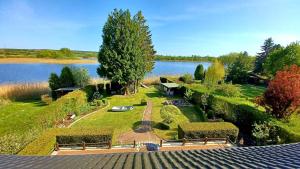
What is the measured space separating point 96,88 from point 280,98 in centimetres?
3450

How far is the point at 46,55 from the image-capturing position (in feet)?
395

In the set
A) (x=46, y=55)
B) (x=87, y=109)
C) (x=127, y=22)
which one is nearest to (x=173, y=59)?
(x=46, y=55)

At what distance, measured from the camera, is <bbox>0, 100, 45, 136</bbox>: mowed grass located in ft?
66.0

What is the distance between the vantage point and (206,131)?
21.9 meters

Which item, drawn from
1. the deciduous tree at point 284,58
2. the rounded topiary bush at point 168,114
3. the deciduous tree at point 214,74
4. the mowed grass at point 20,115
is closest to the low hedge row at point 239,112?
the rounded topiary bush at point 168,114

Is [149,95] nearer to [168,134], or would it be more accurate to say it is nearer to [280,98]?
[168,134]

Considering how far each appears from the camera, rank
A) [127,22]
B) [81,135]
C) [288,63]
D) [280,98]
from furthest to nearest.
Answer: [288,63], [127,22], [280,98], [81,135]

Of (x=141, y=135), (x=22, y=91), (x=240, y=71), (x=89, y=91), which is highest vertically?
(x=240, y=71)

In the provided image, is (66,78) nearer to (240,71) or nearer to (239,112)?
(239,112)

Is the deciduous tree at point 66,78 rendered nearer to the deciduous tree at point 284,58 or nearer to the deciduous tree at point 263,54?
the deciduous tree at point 284,58

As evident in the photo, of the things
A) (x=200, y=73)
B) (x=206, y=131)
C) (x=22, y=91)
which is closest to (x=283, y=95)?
(x=206, y=131)

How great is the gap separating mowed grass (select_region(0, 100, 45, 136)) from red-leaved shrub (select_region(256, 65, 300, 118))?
23.7m

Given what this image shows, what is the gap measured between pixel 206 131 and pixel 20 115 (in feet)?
81.7

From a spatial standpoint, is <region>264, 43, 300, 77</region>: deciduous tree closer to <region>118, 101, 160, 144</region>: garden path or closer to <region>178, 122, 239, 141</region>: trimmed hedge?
<region>178, 122, 239, 141</region>: trimmed hedge
